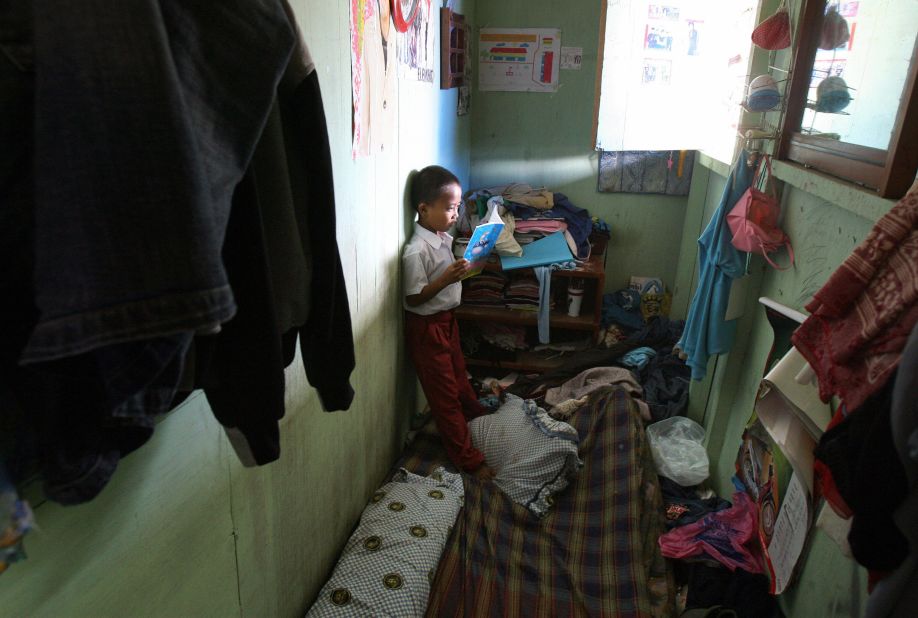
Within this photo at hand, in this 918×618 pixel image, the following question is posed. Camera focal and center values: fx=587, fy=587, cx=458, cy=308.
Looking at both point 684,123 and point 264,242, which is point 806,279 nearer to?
point 264,242

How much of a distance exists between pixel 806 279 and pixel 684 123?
161 centimetres

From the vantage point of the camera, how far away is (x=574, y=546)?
6.09 ft

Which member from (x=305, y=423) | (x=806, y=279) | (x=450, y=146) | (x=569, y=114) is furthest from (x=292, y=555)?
(x=569, y=114)

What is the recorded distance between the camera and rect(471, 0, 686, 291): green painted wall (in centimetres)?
296

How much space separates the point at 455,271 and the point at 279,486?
3.17 ft

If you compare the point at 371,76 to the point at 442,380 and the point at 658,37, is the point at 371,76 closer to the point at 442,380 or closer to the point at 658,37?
the point at 442,380

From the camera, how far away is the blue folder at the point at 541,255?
8.61 feet

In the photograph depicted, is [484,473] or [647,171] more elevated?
[647,171]

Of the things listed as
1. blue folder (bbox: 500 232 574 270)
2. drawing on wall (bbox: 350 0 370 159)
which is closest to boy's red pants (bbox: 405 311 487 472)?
blue folder (bbox: 500 232 574 270)

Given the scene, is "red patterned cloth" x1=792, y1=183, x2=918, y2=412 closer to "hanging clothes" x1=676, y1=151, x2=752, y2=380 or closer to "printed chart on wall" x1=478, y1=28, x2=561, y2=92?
"hanging clothes" x1=676, y1=151, x2=752, y2=380

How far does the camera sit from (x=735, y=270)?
1.74 meters

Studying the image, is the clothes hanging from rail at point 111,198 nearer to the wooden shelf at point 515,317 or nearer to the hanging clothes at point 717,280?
the hanging clothes at point 717,280

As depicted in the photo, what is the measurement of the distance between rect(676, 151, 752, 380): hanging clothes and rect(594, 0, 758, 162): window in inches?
31.1

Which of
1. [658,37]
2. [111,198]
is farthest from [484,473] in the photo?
[658,37]
